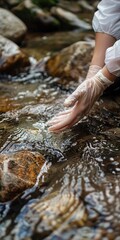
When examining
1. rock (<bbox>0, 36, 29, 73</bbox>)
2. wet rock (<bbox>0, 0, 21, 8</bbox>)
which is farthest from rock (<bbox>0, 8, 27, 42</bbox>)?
wet rock (<bbox>0, 0, 21, 8</bbox>)

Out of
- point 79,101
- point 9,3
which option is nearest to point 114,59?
point 79,101

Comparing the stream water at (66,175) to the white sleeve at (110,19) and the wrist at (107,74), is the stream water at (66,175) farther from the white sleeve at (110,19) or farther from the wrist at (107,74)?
the white sleeve at (110,19)

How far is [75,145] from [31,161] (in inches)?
16.3

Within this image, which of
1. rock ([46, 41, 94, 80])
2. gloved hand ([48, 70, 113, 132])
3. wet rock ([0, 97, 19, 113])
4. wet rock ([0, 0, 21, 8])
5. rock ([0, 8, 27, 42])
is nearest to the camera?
gloved hand ([48, 70, 113, 132])

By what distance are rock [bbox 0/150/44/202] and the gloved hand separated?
32 centimetres

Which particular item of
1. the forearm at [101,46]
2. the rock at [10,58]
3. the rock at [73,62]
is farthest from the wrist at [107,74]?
the rock at [10,58]

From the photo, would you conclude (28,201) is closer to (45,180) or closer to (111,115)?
(45,180)

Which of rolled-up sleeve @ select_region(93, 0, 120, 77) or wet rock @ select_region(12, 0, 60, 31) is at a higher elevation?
wet rock @ select_region(12, 0, 60, 31)

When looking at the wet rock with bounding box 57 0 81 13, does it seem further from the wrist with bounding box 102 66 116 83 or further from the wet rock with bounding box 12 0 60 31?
the wrist with bounding box 102 66 116 83

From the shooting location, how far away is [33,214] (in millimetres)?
1871

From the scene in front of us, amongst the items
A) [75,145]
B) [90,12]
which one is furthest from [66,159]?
[90,12]

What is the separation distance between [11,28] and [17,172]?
13.9 feet

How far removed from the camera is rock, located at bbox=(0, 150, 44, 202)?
2035mm

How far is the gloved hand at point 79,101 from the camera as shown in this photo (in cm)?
250
